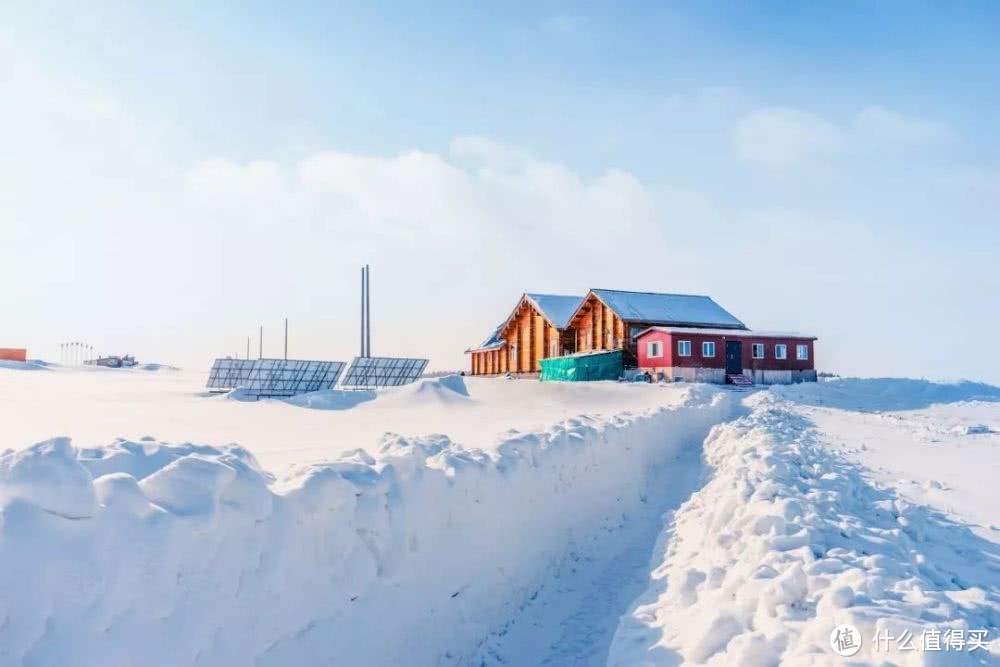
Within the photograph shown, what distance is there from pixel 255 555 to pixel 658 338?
29575 mm

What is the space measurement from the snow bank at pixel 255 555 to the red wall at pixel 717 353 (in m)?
25.5

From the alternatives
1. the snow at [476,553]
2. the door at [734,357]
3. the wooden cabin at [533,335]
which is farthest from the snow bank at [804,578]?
the wooden cabin at [533,335]

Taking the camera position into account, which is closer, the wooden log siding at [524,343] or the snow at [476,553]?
the snow at [476,553]

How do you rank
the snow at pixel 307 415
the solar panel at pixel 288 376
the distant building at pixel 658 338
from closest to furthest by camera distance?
the snow at pixel 307 415 < the solar panel at pixel 288 376 < the distant building at pixel 658 338

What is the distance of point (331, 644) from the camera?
3.79m

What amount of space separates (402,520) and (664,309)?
33110 mm

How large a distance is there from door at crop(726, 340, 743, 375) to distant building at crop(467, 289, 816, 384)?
0.15ft

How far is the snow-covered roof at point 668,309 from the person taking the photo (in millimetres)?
34875

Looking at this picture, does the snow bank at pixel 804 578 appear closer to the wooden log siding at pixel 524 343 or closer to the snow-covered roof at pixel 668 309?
the snow-covered roof at pixel 668 309

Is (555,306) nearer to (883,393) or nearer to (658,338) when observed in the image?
(658,338)

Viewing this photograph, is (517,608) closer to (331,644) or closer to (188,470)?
(331,644)

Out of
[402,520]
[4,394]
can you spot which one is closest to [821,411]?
[402,520]

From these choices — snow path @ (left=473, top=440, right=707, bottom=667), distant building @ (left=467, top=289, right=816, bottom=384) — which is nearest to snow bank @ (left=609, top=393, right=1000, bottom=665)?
snow path @ (left=473, top=440, right=707, bottom=667)

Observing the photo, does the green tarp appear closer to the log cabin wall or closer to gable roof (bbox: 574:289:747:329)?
the log cabin wall
